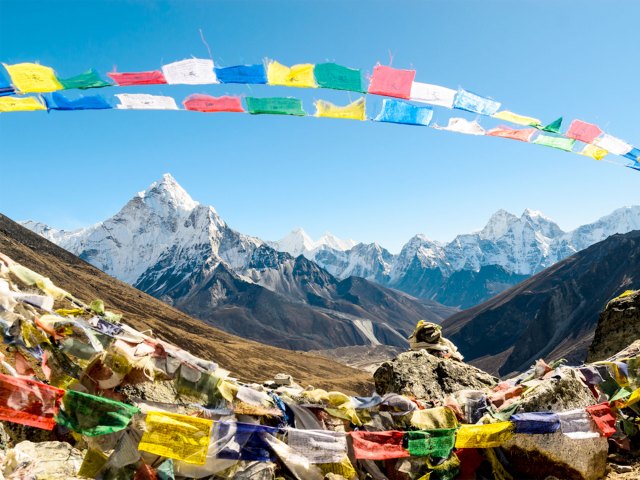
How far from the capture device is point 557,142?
13219 millimetres

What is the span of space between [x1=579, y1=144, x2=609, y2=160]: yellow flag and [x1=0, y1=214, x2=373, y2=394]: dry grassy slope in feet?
274

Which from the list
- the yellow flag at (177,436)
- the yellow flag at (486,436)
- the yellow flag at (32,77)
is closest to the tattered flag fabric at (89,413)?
the yellow flag at (177,436)

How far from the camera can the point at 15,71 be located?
9117mm

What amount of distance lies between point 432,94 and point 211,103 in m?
5.14

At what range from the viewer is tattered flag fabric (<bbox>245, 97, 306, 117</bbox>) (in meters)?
10.6

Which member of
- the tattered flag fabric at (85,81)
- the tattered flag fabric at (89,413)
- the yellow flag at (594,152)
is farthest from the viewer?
the yellow flag at (594,152)

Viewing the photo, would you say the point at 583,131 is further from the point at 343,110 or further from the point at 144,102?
the point at 144,102

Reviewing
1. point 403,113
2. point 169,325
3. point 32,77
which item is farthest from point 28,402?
point 169,325

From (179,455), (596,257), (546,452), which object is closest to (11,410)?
(179,455)

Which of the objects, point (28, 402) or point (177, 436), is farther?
point (177, 436)

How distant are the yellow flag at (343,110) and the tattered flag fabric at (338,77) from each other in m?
0.48

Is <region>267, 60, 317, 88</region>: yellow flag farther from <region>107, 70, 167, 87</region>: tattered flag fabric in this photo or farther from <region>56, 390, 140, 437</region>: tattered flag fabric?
<region>56, 390, 140, 437</region>: tattered flag fabric

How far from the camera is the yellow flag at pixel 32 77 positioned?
912 centimetres

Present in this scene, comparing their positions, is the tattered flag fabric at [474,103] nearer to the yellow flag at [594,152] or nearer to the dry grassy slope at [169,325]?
the yellow flag at [594,152]
